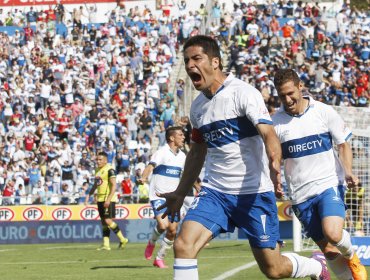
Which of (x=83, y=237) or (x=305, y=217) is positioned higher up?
(x=305, y=217)

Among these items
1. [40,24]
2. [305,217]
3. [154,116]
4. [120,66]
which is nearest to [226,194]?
[305,217]

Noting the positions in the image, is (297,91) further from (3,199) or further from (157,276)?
(3,199)

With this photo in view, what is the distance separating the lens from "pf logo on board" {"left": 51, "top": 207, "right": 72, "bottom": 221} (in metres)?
29.4

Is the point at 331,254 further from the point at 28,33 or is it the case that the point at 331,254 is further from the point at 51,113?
the point at 28,33

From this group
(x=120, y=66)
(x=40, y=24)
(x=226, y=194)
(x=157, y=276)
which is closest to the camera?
(x=226, y=194)

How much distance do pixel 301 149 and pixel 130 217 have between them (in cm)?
1788

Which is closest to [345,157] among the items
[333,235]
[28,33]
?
[333,235]

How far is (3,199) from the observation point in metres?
30.1

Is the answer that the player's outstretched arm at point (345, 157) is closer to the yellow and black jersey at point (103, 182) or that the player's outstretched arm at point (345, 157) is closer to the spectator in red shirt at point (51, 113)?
the yellow and black jersey at point (103, 182)

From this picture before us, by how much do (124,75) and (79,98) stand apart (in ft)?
6.68

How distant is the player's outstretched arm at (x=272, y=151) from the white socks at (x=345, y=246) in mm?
2172

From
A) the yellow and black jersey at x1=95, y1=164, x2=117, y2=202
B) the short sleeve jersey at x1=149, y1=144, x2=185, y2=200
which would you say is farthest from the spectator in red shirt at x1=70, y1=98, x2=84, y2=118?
the short sleeve jersey at x1=149, y1=144, x2=185, y2=200

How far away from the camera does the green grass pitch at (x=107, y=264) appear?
15492 mm

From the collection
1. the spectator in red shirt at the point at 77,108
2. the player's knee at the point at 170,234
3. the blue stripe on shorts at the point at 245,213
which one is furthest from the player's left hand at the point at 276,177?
the spectator in red shirt at the point at 77,108
